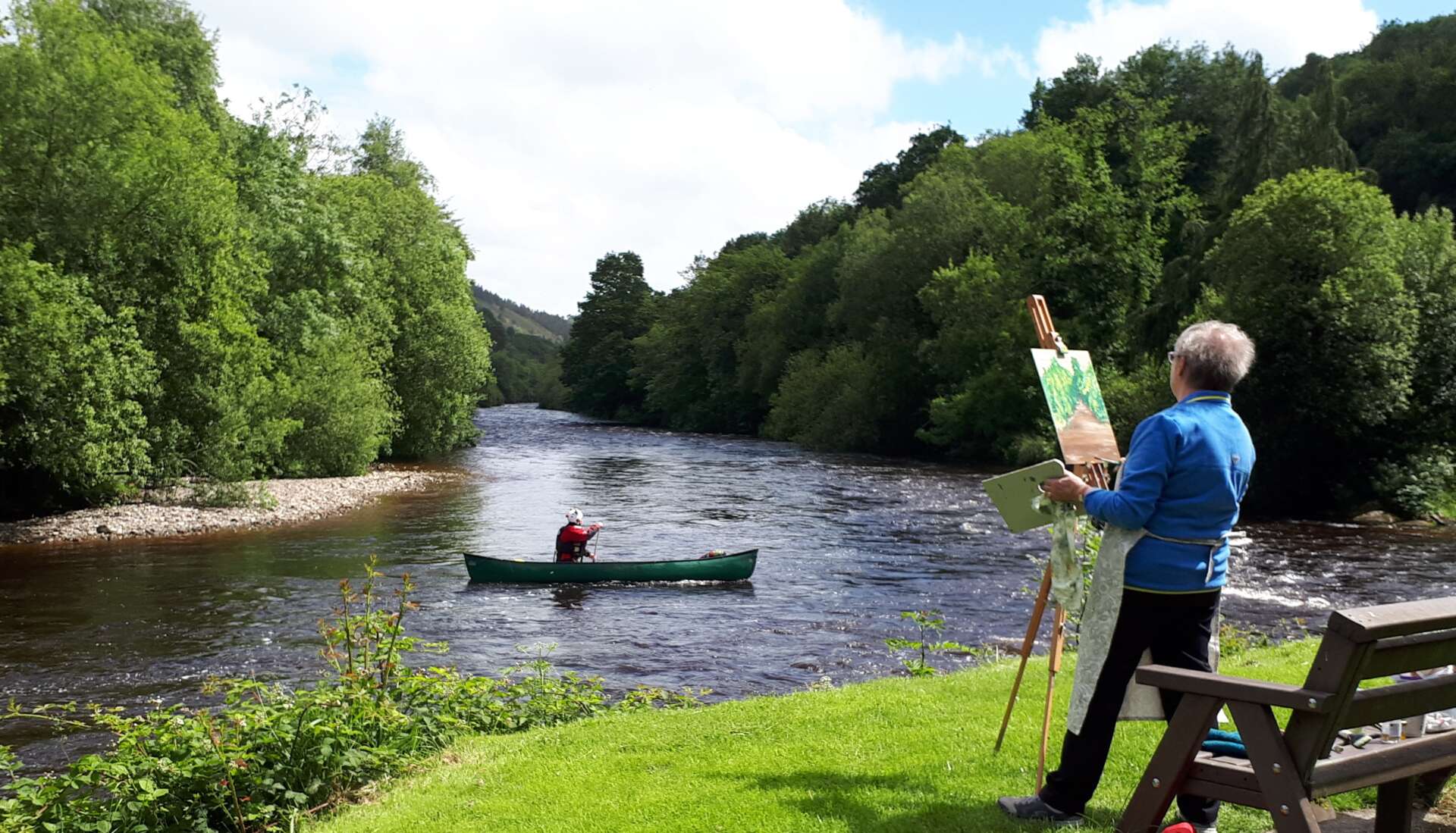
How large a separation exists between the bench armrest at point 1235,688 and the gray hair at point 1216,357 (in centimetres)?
142

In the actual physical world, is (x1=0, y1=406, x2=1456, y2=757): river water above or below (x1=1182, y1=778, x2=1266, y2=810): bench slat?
below

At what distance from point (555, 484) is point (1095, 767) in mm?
36675

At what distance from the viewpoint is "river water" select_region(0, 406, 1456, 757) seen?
15.2 meters

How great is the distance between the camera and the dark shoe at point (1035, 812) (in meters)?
5.26

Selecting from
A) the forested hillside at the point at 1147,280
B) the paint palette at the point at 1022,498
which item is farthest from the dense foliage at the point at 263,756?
the forested hillside at the point at 1147,280

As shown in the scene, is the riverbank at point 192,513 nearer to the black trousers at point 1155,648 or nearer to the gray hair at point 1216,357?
the black trousers at point 1155,648

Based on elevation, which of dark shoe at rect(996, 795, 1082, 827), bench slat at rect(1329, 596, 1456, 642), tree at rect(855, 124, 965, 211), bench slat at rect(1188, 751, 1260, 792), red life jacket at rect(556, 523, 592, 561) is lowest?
red life jacket at rect(556, 523, 592, 561)

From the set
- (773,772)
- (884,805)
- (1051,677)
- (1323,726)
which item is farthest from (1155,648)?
(773,772)

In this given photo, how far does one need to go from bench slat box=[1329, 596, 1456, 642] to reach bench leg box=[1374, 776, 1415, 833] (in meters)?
0.86

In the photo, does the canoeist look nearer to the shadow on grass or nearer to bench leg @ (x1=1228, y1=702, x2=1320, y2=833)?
the shadow on grass

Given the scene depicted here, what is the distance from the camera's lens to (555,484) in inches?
1612

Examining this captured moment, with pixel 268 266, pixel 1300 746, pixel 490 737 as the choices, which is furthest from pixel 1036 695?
pixel 268 266

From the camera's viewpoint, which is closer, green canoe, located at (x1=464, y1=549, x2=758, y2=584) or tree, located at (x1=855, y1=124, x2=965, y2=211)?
green canoe, located at (x1=464, y1=549, x2=758, y2=584)

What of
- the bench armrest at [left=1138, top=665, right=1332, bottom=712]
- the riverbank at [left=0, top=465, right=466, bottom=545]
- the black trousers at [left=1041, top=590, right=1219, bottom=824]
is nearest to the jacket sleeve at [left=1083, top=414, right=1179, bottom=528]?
the black trousers at [left=1041, top=590, right=1219, bottom=824]
